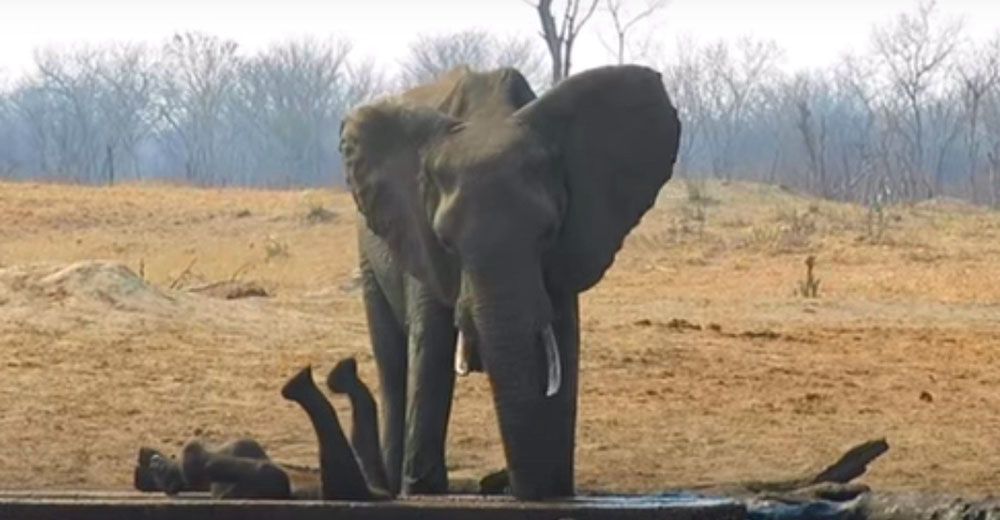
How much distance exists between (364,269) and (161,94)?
65169 mm

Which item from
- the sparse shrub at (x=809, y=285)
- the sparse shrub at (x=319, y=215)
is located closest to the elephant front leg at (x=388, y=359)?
the sparse shrub at (x=809, y=285)

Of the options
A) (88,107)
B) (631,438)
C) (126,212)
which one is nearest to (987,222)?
(126,212)

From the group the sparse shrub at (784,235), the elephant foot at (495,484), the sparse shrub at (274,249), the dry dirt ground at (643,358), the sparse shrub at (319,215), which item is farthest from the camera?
the sparse shrub at (319,215)

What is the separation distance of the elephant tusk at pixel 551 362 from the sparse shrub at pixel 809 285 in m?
10.8

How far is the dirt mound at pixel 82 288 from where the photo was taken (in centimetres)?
1280

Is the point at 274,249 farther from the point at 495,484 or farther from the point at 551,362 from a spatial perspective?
the point at 551,362

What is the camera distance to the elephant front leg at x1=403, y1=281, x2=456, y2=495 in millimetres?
5812

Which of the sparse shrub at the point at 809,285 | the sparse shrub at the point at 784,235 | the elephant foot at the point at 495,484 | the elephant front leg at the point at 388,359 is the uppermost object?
the sparse shrub at the point at 784,235

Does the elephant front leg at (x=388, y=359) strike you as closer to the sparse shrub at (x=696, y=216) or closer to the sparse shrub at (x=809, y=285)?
the sparse shrub at (x=809, y=285)

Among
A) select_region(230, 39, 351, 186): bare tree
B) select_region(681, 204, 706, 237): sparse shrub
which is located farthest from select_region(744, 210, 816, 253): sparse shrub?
select_region(230, 39, 351, 186): bare tree

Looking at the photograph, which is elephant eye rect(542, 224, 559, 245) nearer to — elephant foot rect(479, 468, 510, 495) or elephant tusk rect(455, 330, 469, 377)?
elephant tusk rect(455, 330, 469, 377)

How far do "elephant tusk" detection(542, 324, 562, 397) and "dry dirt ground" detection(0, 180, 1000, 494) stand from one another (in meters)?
2.13

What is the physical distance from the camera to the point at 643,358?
39.8 feet

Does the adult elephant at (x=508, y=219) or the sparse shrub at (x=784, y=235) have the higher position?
the sparse shrub at (x=784, y=235)
